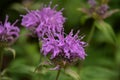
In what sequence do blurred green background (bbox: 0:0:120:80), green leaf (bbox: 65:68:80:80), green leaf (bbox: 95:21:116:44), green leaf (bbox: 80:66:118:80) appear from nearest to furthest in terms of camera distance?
green leaf (bbox: 65:68:80:80) < green leaf (bbox: 95:21:116:44) < green leaf (bbox: 80:66:118:80) < blurred green background (bbox: 0:0:120:80)

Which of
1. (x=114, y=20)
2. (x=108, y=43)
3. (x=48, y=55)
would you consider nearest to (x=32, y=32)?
(x=48, y=55)

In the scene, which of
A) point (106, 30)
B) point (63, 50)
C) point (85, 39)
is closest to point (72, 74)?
point (63, 50)

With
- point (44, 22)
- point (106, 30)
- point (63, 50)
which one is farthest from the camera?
point (106, 30)

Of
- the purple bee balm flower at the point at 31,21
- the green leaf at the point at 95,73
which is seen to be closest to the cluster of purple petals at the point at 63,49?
the purple bee balm flower at the point at 31,21

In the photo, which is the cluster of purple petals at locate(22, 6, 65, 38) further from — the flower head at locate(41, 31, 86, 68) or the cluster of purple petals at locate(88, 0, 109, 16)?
the cluster of purple petals at locate(88, 0, 109, 16)

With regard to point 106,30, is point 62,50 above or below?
below

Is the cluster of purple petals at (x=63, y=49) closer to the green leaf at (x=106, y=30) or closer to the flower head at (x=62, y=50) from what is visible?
the flower head at (x=62, y=50)

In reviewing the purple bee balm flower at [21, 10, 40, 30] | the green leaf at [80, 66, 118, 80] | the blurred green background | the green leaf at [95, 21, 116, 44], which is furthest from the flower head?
the blurred green background

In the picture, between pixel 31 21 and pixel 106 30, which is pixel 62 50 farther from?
pixel 106 30
